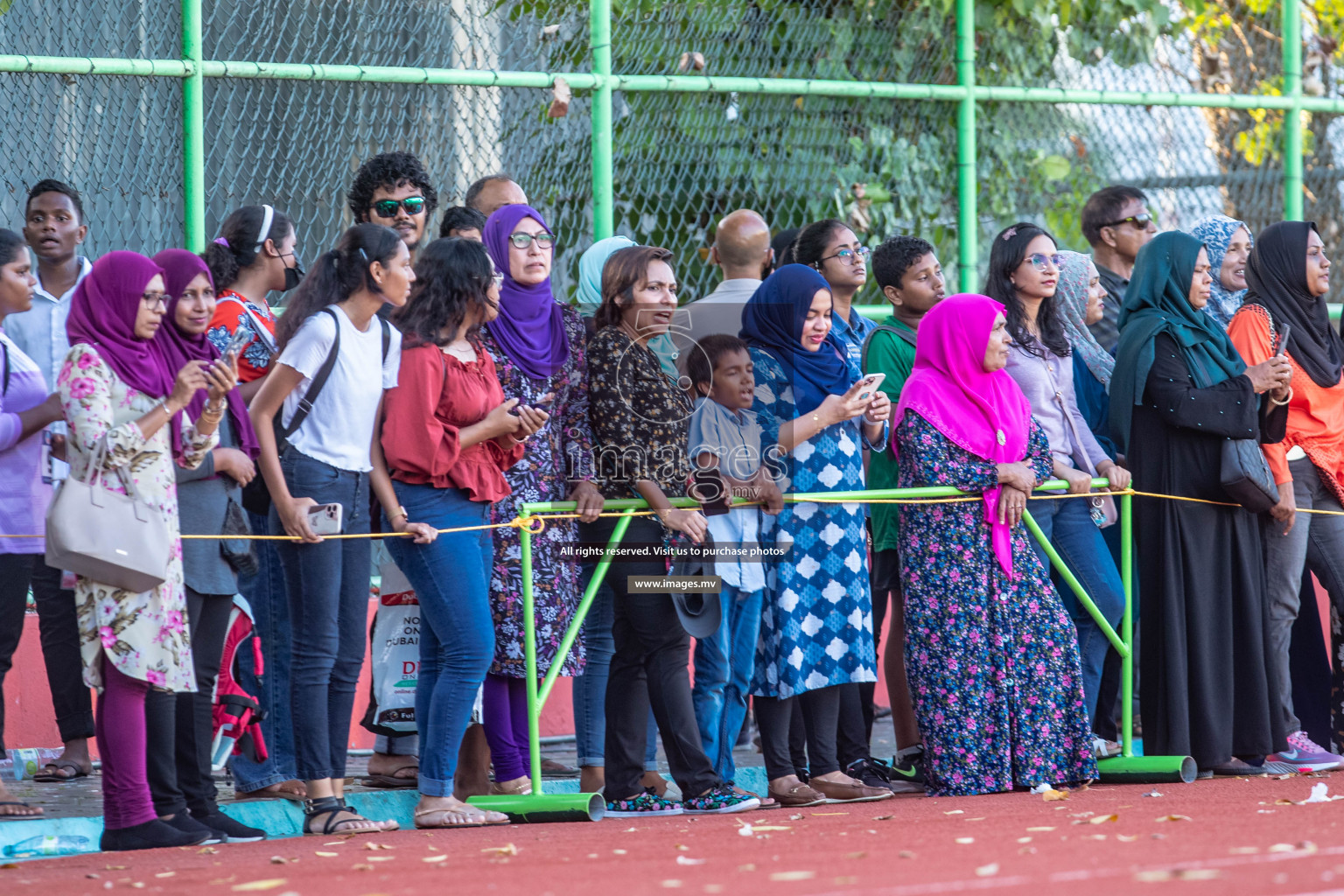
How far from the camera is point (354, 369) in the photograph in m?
5.68

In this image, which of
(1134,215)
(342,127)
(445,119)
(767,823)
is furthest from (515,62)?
(767,823)

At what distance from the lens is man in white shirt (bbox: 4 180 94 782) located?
6.29 metres

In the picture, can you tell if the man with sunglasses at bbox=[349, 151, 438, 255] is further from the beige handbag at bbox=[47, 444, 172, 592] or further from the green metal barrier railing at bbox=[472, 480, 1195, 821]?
the beige handbag at bbox=[47, 444, 172, 592]

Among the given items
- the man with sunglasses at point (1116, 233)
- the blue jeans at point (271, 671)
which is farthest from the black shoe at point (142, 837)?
the man with sunglasses at point (1116, 233)

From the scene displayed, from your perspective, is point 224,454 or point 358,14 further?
point 358,14

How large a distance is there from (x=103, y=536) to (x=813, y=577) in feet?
8.57

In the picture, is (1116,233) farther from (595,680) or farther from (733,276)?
(595,680)

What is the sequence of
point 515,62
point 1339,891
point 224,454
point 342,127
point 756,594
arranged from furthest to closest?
point 515,62
point 342,127
point 756,594
point 224,454
point 1339,891

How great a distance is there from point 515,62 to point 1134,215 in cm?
299

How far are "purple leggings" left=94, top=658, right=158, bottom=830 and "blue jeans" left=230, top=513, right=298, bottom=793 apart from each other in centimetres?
72

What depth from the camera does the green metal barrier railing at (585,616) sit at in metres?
5.92

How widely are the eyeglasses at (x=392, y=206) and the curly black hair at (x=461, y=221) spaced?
150 millimetres

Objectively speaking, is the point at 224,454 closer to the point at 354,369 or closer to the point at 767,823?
the point at 354,369

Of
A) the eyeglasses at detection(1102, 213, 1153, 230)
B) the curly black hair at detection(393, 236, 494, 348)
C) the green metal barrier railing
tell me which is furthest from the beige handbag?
the eyeglasses at detection(1102, 213, 1153, 230)
